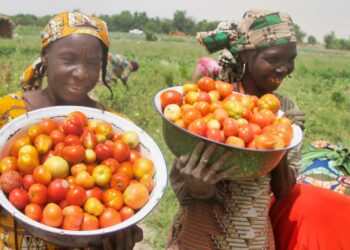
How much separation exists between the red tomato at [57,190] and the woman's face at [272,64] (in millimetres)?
1005

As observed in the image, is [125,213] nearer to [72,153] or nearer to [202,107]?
[72,153]

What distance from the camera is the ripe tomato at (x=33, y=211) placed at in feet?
4.92

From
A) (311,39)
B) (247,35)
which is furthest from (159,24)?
(247,35)

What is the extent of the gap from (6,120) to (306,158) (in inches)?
64.8

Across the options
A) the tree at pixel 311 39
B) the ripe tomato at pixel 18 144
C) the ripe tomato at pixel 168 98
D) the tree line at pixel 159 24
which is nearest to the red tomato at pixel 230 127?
the ripe tomato at pixel 168 98

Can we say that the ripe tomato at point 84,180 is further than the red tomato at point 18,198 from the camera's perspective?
Yes

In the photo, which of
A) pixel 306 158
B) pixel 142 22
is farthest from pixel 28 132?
pixel 142 22

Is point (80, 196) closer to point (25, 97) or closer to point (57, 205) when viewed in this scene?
point (57, 205)

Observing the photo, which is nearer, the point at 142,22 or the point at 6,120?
the point at 6,120

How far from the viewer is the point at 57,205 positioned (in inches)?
61.5

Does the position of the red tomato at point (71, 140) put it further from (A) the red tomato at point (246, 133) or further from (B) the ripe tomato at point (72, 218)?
(A) the red tomato at point (246, 133)

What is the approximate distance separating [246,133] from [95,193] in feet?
1.89

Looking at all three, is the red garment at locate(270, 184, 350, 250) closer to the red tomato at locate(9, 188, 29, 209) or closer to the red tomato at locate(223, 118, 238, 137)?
the red tomato at locate(223, 118, 238, 137)

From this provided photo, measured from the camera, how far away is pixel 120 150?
1.75m
